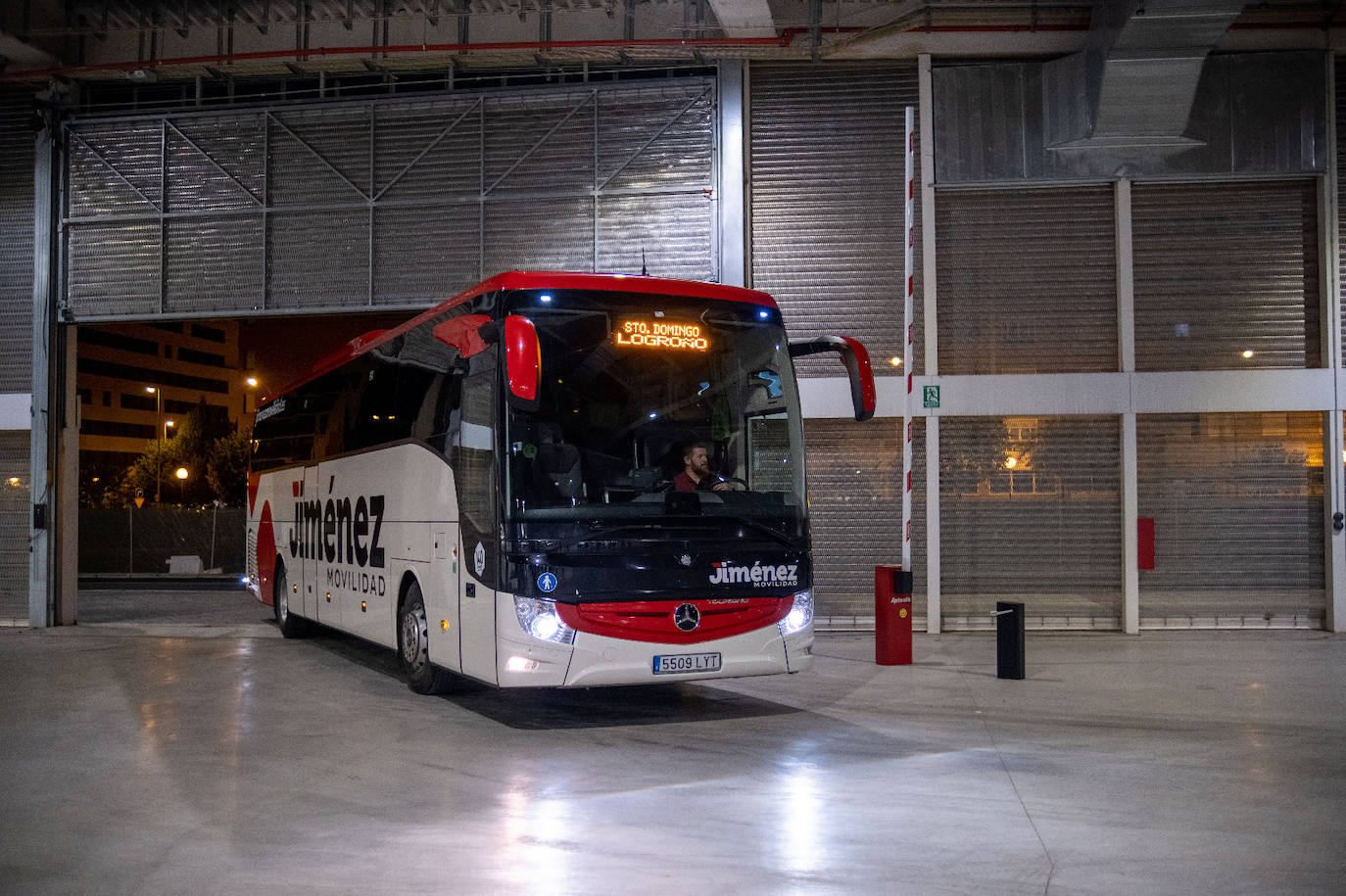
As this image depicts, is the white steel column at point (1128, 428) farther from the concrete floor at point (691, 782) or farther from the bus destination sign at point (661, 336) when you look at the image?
the bus destination sign at point (661, 336)

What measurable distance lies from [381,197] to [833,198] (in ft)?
20.2

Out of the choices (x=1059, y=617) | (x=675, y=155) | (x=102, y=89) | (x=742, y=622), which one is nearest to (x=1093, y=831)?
(x=742, y=622)

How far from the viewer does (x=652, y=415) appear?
888cm

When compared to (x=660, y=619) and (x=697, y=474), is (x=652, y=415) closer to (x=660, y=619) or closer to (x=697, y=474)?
(x=697, y=474)

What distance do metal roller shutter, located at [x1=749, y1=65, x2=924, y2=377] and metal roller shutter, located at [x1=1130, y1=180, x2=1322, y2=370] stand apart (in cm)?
302

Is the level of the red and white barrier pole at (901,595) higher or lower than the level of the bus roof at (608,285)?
lower

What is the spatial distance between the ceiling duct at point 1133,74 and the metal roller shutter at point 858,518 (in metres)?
4.47

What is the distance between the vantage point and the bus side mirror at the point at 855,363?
10023 millimetres

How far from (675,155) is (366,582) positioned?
23.2 ft

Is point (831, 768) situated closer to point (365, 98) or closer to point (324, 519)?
point (324, 519)

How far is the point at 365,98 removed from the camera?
1631 cm

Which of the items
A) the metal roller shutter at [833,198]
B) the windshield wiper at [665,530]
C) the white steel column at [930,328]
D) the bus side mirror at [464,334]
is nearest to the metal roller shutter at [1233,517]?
the white steel column at [930,328]

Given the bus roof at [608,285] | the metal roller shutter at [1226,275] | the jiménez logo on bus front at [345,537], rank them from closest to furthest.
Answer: the bus roof at [608,285] < the jiménez logo on bus front at [345,537] < the metal roller shutter at [1226,275]

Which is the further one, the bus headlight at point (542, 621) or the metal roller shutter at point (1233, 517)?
the metal roller shutter at point (1233, 517)
